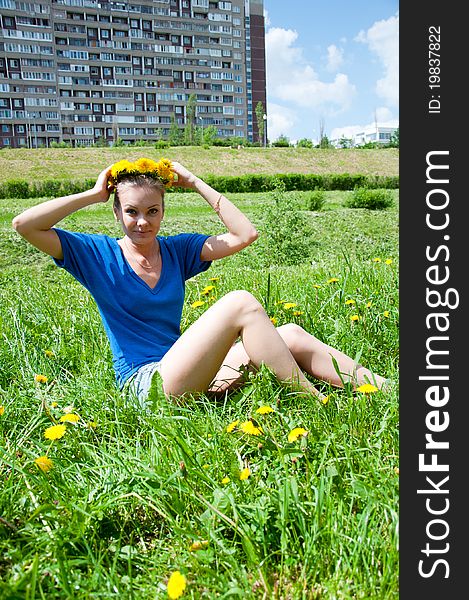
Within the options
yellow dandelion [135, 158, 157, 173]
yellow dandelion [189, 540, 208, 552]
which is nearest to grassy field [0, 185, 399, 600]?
yellow dandelion [189, 540, 208, 552]

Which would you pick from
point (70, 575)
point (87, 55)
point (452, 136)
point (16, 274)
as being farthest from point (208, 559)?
point (87, 55)

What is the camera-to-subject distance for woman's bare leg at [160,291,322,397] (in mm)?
2041

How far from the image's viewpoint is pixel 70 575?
3.99 feet

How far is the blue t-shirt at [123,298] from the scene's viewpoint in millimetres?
2232

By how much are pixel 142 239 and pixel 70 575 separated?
4.38 ft

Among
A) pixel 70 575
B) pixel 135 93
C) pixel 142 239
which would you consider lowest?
pixel 70 575

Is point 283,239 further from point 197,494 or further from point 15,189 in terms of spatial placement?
point 15,189

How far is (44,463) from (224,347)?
2.52 ft

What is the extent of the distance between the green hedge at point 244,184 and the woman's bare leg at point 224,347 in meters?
17.1

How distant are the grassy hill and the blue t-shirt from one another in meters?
26.1

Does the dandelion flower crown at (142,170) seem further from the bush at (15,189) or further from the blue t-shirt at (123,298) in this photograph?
the bush at (15,189)

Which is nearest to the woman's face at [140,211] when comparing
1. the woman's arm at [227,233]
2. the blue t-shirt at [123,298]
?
the blue t-shirt at [123,298]

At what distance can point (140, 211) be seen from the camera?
Answer: 2.24 meters

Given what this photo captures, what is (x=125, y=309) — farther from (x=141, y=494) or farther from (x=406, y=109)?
(x=406, y=109)
